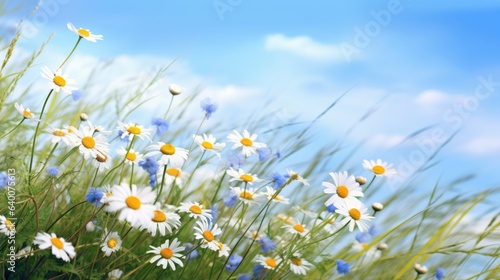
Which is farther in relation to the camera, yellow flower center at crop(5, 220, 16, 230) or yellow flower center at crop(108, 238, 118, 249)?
yellow flower center at crop(108, 238, 118, 249)

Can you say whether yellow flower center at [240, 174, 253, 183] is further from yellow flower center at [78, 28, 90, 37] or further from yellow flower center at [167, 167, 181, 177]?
yellow flower center at [78, 28, 90, 37]

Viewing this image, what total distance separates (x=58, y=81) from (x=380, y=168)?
1150 mm

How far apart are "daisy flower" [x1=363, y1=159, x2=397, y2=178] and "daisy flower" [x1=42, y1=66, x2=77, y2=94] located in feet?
3.46

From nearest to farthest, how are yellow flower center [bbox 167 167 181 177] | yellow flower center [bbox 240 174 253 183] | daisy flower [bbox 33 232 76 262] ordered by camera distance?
daisy flower [bbox 33 232 76 262] → yellow flower center [bbox 240 174 253 183] → yellow flower center [bbox 167 167 181 177]

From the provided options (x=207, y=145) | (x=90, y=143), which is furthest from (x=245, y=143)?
(x=90, y=143)

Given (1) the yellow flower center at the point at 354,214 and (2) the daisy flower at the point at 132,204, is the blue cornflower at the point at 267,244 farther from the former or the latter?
(2) the daisy flower at the point at 132,204

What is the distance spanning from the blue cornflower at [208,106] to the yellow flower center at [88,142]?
569mm

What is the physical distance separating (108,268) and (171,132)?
159 cm

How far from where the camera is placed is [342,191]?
2109mm

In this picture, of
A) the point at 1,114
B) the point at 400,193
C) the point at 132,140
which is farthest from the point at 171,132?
the point at 132,140

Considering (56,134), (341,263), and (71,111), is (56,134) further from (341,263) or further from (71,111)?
(71,111)

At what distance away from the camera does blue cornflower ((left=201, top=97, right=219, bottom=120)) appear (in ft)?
8.41

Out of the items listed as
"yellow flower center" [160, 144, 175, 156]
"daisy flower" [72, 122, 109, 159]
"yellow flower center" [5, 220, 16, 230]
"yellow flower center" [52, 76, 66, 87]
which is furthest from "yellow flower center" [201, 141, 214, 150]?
"yellow flower center" [5, 220, 16, 230]

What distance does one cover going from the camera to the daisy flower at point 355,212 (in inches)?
82.0
